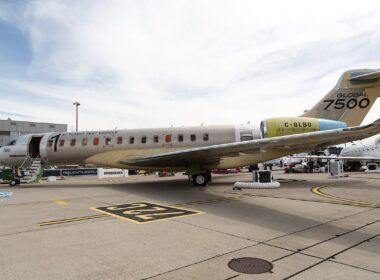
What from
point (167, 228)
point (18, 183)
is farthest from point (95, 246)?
point (18, 183)

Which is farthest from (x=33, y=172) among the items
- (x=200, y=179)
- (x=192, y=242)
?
(x=192, y=242)

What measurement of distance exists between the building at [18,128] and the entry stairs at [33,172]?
60.5 metres

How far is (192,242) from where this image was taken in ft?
18.3

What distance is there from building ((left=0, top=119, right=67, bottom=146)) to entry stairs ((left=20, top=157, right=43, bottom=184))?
60467mm

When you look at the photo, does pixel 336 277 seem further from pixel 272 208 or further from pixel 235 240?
pixel 272 208

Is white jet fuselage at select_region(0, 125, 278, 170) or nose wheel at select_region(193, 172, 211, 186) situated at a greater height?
white jet fuselage at select_region(0, 125, 278, 170)

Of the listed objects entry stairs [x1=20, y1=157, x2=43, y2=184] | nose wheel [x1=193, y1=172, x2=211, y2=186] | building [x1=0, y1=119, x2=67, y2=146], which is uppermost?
building [x1=0, y1=119, x2=67, y2=146]

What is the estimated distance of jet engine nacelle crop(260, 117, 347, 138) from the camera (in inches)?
626

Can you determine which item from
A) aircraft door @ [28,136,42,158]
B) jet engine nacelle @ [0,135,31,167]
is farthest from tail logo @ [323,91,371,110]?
jet engine nacelle @ [0,135,31,167]

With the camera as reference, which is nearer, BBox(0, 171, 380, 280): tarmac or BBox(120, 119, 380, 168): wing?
BBox(0, 171, 380, 280): tarmac

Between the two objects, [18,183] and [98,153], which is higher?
[98,153]

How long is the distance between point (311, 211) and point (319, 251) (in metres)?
3.82

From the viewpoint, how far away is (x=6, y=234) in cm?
639

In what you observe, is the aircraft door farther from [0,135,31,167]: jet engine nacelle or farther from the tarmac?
the tarmac
